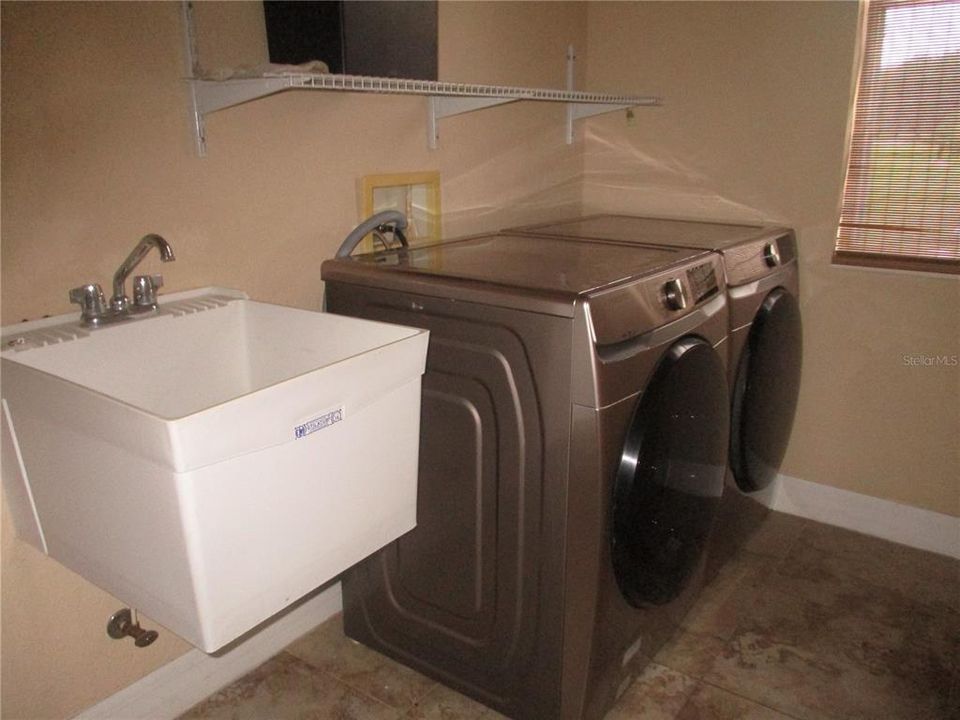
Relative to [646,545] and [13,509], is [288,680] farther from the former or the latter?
[646,545]

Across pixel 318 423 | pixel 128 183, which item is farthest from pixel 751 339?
pixel 128 183

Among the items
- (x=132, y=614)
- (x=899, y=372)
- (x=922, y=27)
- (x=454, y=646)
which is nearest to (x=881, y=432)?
(x=899, y=372)

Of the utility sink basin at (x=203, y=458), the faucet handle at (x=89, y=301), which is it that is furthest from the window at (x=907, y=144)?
the faucet handle at (x=89, y=301)

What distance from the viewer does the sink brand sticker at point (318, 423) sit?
1099mm

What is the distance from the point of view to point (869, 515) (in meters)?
2.43

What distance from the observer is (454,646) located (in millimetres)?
1686

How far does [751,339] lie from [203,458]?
148cm

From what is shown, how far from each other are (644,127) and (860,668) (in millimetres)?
1864

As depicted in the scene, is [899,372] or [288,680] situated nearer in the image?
[288,680]

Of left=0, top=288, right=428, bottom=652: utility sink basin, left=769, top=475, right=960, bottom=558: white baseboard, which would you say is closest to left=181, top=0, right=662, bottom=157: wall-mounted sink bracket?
left=0, top=288, right=428, bottom=652: utility sink basin

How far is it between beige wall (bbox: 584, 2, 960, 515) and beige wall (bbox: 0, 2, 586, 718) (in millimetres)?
930

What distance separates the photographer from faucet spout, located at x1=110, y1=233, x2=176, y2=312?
129 cm

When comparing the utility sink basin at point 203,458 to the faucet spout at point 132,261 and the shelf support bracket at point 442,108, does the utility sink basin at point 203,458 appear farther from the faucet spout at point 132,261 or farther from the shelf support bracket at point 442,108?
the shelf support bracket at point 442,108

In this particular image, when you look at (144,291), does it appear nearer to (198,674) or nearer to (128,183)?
(128,183)
